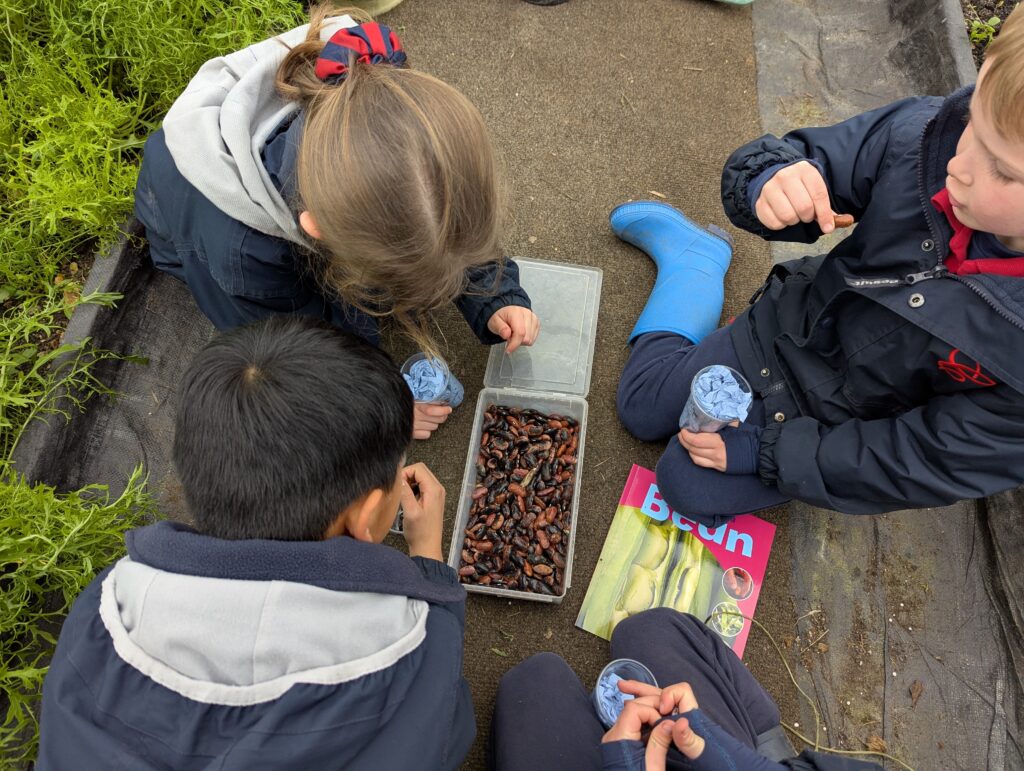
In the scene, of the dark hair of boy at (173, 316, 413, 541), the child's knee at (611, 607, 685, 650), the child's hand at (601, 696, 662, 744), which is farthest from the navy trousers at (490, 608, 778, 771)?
the dark hair of boy at (173, 316, 413, 541)

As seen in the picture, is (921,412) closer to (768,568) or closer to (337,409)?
(768,568)

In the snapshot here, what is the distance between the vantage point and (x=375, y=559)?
105 centimetres

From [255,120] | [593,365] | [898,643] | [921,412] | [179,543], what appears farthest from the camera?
[593,365]

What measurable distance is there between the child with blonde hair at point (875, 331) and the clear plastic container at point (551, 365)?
20 cm

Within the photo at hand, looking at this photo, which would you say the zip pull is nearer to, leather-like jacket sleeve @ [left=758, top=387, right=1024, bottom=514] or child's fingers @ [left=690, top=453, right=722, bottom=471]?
leather-like jacket sleeve @ [left=758, top=387, right=1024, bottom=514]

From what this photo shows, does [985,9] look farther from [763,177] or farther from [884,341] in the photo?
[884,341]

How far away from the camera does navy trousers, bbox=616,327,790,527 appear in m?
1.99

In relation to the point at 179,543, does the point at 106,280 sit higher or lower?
lower

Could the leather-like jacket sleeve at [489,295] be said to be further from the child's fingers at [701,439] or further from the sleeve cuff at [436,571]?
the sleeve cuff at [436,571]

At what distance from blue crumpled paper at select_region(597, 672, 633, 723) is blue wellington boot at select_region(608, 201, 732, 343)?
1.18 meters

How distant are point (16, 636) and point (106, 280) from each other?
1072 millimetres

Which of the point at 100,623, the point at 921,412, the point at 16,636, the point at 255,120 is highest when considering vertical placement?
the point at 255,120

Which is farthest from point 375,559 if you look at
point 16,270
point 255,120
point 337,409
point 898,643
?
point 898,643

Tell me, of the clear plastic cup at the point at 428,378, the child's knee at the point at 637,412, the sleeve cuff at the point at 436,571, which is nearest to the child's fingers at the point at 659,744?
the sleeve cuff at the point at 436,571
